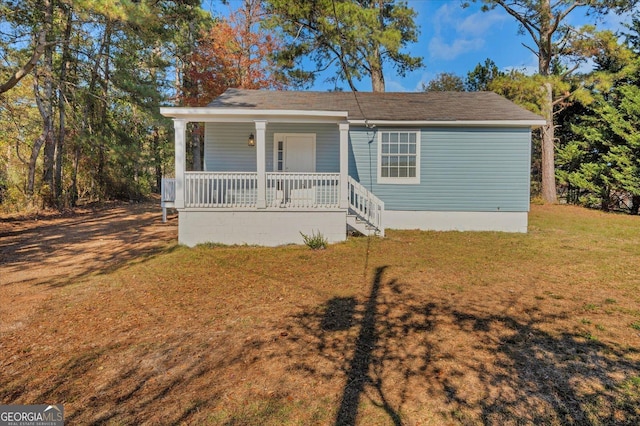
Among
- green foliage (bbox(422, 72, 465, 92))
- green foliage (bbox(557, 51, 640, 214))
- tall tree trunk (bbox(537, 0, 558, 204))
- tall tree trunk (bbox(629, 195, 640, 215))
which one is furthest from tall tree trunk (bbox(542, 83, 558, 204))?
green foliage (bbox(422, 72, 465, 92))

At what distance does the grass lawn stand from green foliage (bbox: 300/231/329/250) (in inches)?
41.1

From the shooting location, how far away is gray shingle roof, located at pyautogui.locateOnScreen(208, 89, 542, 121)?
31.4 feet

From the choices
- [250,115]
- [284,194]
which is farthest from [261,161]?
[250,115]

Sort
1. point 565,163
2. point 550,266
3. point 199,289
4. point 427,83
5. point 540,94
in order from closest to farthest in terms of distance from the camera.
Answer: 1. point 199,289
2. point 550,266
3. point 540,94
4. point 565,163
5. point 427,83

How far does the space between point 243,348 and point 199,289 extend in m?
2.20

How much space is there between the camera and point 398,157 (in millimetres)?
9883

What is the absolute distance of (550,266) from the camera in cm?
636

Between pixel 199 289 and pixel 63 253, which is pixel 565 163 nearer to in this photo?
pixel 199 289

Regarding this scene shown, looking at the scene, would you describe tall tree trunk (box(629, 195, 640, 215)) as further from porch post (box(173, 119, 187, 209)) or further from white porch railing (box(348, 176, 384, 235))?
porch post (box(173, 119, 187, 209))

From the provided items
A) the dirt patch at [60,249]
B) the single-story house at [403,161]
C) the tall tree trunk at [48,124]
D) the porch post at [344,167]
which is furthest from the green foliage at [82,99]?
the porch post at [344,167]

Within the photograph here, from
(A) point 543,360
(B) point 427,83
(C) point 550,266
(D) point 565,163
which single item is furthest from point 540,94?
(A) point 543,360

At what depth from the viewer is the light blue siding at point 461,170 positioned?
379 inches

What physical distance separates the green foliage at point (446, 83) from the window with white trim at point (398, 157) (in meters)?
14.9

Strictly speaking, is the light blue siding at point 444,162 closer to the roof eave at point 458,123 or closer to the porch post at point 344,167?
the roof eave at point 458,123
